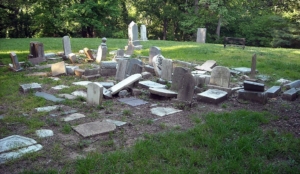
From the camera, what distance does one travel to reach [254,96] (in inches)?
239

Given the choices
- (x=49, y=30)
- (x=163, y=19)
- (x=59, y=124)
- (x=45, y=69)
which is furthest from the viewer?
(x=163, y=19)

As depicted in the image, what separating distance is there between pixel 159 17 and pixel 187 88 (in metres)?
26.4

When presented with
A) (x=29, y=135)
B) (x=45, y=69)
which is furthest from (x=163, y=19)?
(x=29, y=135)

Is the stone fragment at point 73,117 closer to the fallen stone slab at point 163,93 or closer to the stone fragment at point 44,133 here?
the stone fragment at point 44,133

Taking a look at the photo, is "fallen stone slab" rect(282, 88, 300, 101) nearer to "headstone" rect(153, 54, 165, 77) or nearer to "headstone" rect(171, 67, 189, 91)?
"headstone" rect(171, 67, 189, 91)

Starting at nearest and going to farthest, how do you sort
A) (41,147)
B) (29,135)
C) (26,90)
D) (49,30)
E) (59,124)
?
(41,147) → (29,135) → (59,124) → (26,90) → (49,30)

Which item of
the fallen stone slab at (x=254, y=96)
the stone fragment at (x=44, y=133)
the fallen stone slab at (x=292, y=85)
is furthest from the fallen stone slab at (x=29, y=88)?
the fallen stone slab at (x=292, y=85)

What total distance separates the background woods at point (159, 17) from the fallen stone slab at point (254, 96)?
57.7 ft

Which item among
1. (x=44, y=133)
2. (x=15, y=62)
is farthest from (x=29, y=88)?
(x=15, y=62)

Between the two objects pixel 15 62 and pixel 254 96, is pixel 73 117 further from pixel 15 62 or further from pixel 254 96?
pixel 15 62

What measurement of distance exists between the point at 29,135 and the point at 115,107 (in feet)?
6.24

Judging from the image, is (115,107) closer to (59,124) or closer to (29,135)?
(59,124)

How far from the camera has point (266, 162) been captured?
11.7 feet

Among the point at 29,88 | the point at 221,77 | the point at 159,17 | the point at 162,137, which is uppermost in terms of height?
the point at 159,17
